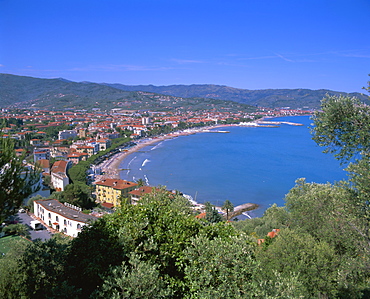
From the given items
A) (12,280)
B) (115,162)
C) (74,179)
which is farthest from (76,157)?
(12,280)

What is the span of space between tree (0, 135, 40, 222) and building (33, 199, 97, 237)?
31.8ft

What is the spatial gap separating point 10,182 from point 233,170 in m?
28.0

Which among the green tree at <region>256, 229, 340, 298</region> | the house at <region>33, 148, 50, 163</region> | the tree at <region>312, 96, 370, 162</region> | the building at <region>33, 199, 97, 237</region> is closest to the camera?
the tree at <region>312, 96, 370, 162</region>

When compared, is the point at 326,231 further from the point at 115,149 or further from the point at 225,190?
the point at 115,149

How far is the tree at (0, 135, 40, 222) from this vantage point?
2699mm

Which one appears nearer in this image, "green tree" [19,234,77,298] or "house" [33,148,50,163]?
"green tree" [19,234,77,298]

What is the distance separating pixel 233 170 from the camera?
98.7ft

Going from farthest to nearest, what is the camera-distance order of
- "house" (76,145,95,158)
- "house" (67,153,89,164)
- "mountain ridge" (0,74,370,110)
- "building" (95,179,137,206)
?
"mountain ridge" (0,74,370,110) → "house" (76,145,95,158) → "house" (67,153,89,164) → "building" (95,179,137,206)

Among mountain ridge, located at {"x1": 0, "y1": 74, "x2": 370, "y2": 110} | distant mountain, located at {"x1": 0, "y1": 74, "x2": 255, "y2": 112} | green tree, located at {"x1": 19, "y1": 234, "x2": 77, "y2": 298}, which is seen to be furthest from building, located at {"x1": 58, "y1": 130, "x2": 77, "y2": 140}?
mountain ridge, located at {"x1": 0, "y1": 74, "x2": 370, "y2": 110}

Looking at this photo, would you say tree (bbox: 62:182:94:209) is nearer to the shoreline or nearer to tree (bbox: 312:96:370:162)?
the shoreline

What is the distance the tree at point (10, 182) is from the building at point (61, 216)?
970 centimetres

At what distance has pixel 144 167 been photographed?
30.0m

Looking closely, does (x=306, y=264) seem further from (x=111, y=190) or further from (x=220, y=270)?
(x=111, y=190)

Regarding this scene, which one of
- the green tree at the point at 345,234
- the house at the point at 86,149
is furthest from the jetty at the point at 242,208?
the house at the point at 86,149
